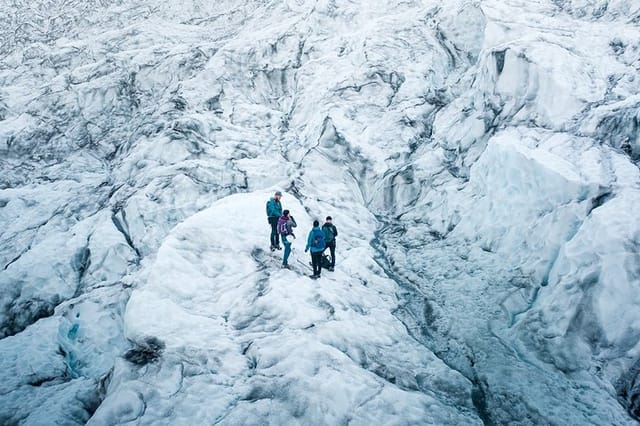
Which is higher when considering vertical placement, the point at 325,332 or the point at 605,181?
the point at 605,181

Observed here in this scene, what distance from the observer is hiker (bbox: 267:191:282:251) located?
10781 millimetres

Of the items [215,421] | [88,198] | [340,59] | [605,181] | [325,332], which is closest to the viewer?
[215,421]

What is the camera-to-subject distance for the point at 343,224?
51.2ft

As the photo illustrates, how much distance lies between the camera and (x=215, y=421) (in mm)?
6363

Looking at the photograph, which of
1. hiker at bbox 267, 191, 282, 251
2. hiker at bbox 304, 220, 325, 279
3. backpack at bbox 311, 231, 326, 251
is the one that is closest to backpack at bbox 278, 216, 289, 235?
hiker at bbox 267, 191, 282, 251

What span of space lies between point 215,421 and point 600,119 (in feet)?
40.9

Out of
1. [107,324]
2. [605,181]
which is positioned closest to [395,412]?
[605,181]

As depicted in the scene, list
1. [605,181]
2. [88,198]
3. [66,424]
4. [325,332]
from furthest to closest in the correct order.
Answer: [88,198]
[605,181]
[325,332]
[66,424]

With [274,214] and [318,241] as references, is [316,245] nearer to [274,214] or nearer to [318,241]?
[318,241]

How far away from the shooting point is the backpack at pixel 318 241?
31.8 feet

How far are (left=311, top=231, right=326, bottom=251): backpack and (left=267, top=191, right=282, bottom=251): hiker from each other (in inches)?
60.7

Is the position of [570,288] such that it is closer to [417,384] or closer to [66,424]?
[417,384]

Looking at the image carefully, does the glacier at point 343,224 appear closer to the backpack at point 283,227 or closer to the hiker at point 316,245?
the hiker at point 316,245

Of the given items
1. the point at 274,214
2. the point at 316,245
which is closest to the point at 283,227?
the point at 274,214
